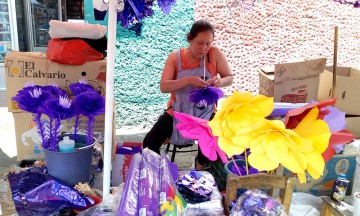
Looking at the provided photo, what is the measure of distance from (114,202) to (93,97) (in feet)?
1.32

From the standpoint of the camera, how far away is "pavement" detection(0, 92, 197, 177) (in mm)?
3164

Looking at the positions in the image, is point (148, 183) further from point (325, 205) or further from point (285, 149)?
point (325, 205)

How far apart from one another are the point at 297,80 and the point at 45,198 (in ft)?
5.74

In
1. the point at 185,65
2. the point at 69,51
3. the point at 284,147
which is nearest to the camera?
the point at 284,147

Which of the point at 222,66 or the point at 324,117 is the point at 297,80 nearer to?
the point at 222,66

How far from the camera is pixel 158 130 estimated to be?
2.25m

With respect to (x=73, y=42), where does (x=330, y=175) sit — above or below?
below

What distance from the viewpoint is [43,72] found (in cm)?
157

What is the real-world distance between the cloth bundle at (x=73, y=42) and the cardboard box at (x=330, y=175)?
1.18m

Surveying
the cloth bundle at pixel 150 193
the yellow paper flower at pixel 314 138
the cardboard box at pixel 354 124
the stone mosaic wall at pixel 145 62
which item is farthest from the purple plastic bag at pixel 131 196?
the stone mosaic wall at pixel 145 62

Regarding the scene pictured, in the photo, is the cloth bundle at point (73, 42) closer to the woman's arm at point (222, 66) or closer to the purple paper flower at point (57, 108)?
the purple paper flower at point (57, 108)

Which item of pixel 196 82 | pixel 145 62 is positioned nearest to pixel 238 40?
pixel 145 62

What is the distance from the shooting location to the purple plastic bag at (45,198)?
103 cm

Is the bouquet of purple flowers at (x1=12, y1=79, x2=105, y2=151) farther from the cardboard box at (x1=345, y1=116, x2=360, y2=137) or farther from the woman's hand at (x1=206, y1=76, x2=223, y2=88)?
the cardboard box at (x1=345, y1=116, x2=360, y2=137)
